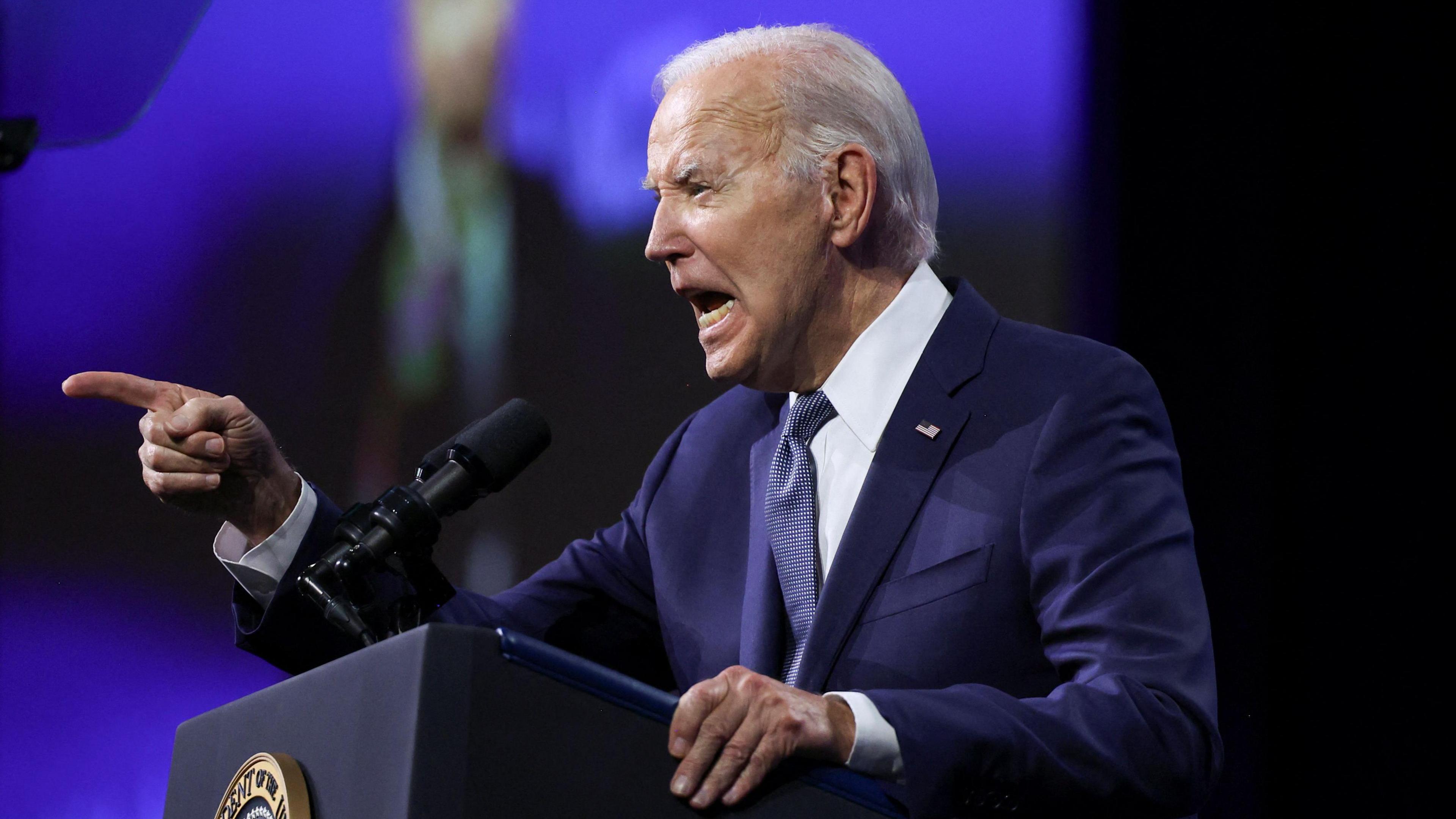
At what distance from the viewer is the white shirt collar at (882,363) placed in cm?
174

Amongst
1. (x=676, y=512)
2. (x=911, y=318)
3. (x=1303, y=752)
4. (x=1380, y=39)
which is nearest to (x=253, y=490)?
(x=676, y=512)

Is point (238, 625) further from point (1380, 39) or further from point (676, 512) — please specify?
point (1380, 39)

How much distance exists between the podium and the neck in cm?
90

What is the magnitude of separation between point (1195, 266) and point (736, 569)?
119 centimetres

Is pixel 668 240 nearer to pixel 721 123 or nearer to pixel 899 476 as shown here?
pixel 721 123

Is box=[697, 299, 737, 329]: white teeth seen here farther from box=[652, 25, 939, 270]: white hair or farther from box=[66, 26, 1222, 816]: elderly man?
→ box=[652, 25, 939, 270]: white hair

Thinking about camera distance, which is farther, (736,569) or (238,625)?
(736,569)

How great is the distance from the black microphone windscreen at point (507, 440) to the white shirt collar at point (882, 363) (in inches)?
19.6

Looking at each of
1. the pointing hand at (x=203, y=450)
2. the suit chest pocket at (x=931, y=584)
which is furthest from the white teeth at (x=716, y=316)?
the pointing hand at (x=203, y=450)

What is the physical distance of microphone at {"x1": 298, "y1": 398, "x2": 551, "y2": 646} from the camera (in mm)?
1207

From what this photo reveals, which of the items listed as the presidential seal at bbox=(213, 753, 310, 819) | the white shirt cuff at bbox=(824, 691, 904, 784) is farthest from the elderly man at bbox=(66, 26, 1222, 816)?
the presidential seal at bbox=(213, 753, 310, 819)

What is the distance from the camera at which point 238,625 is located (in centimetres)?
157

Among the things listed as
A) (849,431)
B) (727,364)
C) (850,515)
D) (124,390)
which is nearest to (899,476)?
(850,515)

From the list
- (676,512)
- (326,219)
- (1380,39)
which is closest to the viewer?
(676,512)
